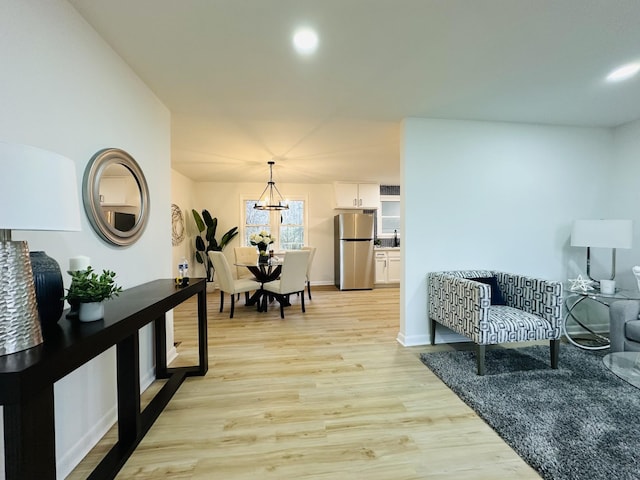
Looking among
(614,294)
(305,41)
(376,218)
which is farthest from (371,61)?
(376,218)

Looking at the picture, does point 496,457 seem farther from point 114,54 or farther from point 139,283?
point 114,54

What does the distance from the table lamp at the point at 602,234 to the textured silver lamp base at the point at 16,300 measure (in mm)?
4174

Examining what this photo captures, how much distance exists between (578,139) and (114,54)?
4.51m

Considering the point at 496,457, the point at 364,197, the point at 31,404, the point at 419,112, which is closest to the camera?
the point at 31,404

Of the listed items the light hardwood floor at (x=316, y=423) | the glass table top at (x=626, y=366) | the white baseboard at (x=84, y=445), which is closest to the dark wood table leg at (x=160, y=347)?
the light hardwood floor at (x=316, y=423)

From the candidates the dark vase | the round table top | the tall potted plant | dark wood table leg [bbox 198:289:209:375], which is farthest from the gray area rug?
the tall potted plant

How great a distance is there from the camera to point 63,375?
93cm

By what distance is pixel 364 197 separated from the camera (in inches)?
257

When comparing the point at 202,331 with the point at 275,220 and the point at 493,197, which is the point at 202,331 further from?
the point at 275,220

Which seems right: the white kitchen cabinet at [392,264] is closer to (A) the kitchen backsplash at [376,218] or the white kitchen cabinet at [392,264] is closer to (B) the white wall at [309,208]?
(A) the kitchen backsplash at [376,218]

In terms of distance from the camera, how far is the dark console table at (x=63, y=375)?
0.80 meters

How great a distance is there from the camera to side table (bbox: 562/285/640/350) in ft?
8.57

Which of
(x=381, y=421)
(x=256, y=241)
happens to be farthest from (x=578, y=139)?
(x=256, y=241)

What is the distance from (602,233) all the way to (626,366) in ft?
5.44
